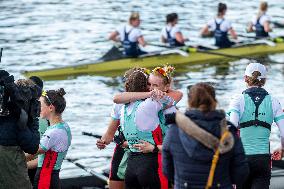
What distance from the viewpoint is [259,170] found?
9109 mm

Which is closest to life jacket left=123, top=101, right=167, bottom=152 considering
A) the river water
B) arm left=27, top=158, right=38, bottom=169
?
arm left=27, top=158, right=38, bottom=169

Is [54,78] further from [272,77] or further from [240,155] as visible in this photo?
[240,155]

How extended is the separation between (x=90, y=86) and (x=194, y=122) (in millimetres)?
16858

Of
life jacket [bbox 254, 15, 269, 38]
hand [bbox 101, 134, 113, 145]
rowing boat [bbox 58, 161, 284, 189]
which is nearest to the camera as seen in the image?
hand [bbox 101, 134, 113, 145]

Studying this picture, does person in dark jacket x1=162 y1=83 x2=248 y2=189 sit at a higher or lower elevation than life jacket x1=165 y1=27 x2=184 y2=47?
higher

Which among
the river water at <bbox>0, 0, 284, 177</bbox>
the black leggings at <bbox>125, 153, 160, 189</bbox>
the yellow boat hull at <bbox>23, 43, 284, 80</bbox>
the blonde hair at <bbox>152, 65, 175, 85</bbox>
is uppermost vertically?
the blonde hair at <bbox>152, 65, 175, 85</bbox>

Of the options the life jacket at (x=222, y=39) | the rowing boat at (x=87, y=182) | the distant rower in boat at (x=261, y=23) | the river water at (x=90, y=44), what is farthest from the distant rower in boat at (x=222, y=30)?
the rowing boat at (x=87, y=182)

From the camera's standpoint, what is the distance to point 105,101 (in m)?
22.2

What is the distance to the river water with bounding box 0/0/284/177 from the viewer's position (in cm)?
2041

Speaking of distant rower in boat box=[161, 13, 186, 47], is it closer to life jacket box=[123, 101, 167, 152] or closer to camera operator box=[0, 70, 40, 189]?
life jacket box=[123, 101, 167, 152]

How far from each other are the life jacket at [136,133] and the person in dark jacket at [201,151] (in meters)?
1.54

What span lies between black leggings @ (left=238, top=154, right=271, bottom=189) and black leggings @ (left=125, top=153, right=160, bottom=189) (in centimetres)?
98

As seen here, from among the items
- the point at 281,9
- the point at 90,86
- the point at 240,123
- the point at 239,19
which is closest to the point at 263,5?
the point at 90,86

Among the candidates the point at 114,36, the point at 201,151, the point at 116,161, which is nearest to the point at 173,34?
the point at 114,36
